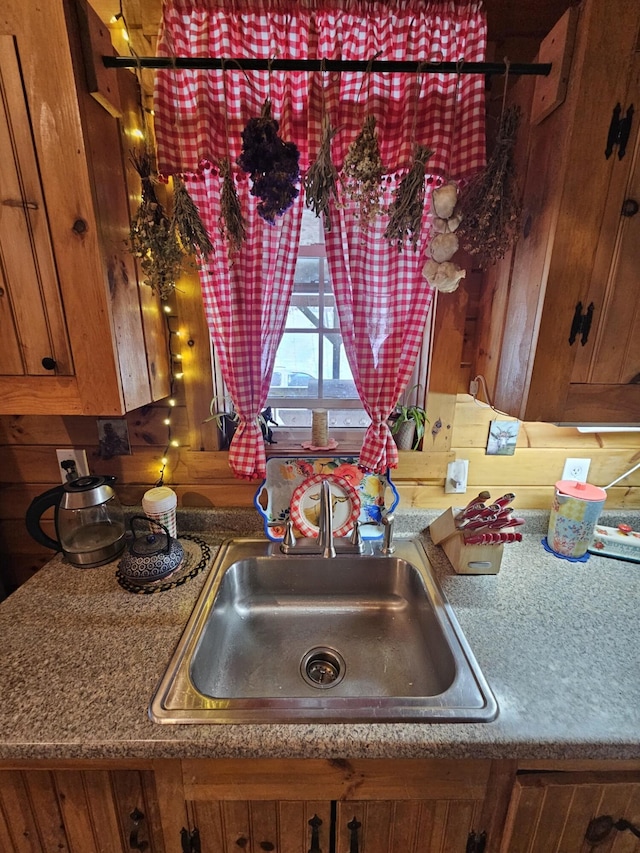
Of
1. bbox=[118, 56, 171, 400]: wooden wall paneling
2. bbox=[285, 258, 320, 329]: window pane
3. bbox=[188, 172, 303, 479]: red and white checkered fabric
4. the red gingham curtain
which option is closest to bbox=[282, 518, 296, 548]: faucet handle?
bbox=[188, 172, 303, 479]: red and white checkered fabric

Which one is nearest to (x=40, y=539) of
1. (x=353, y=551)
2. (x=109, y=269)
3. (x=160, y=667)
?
(x=160, y=667)

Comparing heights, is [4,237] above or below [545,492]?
above

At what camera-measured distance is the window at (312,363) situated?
3.97 ft

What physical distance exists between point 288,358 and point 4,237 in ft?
2.47

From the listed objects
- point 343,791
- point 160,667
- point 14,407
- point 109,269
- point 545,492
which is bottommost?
point 343,791

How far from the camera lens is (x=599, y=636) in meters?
0.84

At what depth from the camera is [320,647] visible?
1.01 meters

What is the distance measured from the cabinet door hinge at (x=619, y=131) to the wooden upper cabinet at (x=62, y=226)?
1004 millimetres

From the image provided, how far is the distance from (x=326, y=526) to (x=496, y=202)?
2.94 feet

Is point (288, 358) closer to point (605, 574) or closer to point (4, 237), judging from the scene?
point (4, 237)

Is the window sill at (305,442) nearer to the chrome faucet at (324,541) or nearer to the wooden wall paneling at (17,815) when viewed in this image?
the chrome faucet at (324,541)

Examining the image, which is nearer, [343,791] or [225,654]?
[343,791]

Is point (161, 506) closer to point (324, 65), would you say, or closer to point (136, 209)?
point (136, 209)

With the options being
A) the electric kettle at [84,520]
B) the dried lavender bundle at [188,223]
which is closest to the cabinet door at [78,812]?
the electric kettle at [84,520]
